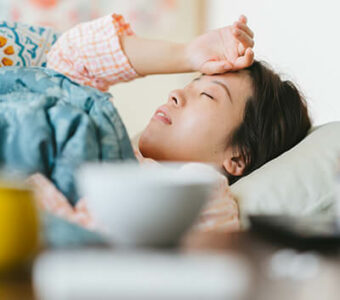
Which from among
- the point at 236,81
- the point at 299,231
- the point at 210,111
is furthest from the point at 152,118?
the point at 299,231

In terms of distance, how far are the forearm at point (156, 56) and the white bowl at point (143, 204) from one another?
3.89ft

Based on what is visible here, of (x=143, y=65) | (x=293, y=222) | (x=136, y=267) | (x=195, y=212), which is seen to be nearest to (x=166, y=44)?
(x=143, y=65)

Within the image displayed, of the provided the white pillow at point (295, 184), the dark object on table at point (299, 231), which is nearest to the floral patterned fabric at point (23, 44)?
the white pillow at point (295, 184)

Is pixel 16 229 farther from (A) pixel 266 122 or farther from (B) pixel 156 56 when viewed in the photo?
(B) pixel 156 56

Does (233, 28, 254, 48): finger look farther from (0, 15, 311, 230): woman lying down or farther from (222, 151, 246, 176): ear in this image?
(222, 151, 246, 176): ear

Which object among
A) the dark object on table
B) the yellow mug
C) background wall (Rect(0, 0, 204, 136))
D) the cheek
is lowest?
background wall (Rect(0, 0, 204, 136))

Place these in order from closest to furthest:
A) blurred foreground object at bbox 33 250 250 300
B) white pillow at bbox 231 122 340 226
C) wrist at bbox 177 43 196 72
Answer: blurred foreground object at bbox 33 250 250 300
white pillow at bbox 231 122 340 226
wrist at bbox 177 43 196 72

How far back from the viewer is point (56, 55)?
1720mm

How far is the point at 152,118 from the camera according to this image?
1448 millimetres

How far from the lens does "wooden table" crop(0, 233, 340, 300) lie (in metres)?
0.42

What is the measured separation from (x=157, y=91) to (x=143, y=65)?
5.77ft

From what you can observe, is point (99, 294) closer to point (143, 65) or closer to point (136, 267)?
Result: point (136, 267)

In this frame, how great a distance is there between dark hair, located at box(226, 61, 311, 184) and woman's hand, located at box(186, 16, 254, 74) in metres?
0.06

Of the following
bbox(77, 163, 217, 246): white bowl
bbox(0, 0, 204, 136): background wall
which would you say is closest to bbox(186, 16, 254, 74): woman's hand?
bbox(77, 163, 217, 246): white bowl
